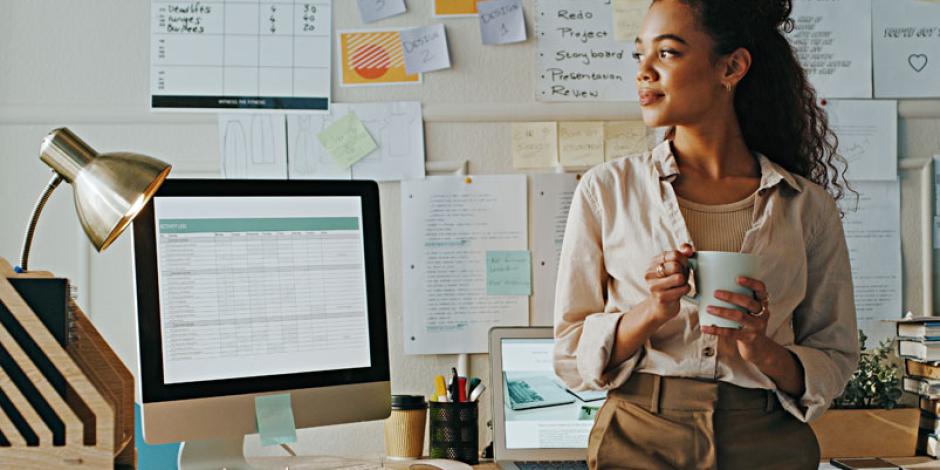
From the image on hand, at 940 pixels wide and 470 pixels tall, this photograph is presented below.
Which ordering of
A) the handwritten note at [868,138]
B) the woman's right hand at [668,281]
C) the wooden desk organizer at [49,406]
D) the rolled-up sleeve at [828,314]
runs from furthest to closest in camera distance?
the handwritten note at [868,138], the rolled-up sleeve at [828,314], the woman's right hand at [668,281], the wooden desk organizer at [49,406]

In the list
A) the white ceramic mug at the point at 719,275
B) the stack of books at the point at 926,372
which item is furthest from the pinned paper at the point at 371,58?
the stack of books at the point at 926,372

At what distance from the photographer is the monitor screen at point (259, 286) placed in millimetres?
1330

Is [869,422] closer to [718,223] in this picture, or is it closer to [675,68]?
[718,223]

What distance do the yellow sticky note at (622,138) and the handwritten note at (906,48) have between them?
0.51m

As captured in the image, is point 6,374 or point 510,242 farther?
point 510,242

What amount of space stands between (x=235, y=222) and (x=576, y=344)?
544mm

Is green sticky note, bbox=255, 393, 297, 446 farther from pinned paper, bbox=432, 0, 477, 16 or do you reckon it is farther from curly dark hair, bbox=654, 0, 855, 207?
pinned paper, bbox=432, 0, 477, 16

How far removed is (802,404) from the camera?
3.84ft

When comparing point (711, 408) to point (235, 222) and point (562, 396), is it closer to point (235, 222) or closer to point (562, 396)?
point (562, 396)

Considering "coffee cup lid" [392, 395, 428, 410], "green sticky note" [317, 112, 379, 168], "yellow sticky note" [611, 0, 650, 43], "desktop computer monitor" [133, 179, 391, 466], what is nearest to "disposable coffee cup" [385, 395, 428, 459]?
"coffee cup lid" [392, 395, 428, 410]

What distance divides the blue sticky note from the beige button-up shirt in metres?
0.78

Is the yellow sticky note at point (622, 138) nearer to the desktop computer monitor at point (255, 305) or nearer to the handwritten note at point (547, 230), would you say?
the handwritten note at point (547, 230)

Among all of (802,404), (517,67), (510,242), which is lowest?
(802,404)

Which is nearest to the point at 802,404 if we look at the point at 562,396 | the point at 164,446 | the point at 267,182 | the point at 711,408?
the point at 711,408
